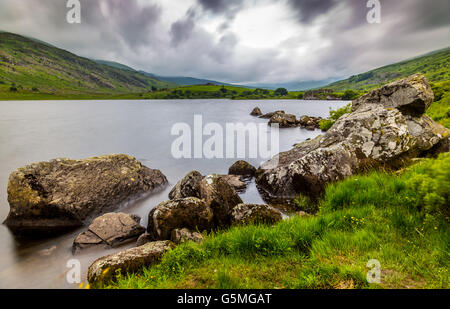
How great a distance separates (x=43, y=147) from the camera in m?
29.6

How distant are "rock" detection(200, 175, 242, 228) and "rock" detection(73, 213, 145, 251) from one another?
3.41 m

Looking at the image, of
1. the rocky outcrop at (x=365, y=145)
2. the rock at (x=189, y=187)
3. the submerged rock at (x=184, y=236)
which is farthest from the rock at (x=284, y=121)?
the submerged rock at (x=184, y=236)

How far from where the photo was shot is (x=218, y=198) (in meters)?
10.3

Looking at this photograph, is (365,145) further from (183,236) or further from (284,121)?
(284,121)

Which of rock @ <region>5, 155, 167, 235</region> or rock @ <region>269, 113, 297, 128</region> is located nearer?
rock @ <region>5, 155, 167, 235</region>

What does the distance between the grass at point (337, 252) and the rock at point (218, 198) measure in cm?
363

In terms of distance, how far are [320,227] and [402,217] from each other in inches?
78.5

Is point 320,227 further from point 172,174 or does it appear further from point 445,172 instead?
point 172,174

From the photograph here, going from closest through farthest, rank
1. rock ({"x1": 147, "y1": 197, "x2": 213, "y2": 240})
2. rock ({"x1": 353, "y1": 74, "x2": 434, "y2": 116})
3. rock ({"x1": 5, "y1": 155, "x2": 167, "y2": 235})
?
1. rock ({"x1": 147, "y1": 197, "x2": 213, "y2": 240})
2. rock ({"x1": 5, "y1": 155, "x2": 167, "y2": 235})
3. rock ({"x1": 353, "y1": 74, "x2": 434, "y2": 116})

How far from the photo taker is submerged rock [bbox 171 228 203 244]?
7945mm

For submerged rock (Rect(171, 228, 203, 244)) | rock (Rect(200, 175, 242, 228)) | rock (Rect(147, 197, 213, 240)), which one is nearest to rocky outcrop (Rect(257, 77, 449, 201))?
rock (Rect(200, 175, 242, 228))

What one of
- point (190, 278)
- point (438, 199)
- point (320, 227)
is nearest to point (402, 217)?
point (438, 199)

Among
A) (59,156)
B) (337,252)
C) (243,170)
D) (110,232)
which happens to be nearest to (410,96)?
(243,170)

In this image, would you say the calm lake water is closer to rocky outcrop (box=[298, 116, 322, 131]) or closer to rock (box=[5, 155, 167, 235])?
rock (box=[5, 155, 167, 235])
